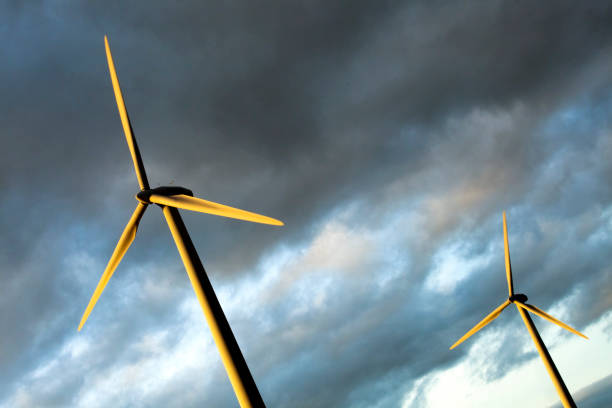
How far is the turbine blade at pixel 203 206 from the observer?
24.2 m

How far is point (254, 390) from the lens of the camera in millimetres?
21844

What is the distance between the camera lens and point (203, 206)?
27984 mm

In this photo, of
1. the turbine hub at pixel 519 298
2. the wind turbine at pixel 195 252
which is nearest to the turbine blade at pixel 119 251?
the wind turbine at pixel 195 252

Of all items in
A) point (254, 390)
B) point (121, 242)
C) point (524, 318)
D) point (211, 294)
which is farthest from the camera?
point (524, 318)

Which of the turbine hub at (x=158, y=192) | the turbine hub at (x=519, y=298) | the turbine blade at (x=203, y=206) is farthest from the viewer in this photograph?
the turbine hub at (x=519, y=298)

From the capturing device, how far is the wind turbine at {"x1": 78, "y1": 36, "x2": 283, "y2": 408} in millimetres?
21844

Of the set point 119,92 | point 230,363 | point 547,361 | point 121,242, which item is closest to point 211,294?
point 230,363

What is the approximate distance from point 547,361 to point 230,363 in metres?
51.6

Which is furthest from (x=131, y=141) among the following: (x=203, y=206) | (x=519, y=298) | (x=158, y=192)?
(x=519, y=298)

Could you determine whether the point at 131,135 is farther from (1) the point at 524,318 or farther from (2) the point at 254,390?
(1) the point at 524,318

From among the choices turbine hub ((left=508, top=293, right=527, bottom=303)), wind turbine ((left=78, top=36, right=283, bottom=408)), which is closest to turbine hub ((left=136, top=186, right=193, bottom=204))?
wind turbine ((left=78, top=36, right=283, bottom=408))

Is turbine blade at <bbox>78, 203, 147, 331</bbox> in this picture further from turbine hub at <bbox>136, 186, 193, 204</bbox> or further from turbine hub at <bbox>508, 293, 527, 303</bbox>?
turbine hub at <bbox>508, 293, 527, 303</bbox>

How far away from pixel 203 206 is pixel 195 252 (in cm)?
312

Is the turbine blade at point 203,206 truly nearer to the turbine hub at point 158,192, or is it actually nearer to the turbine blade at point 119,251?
the turbine hub at point 158,192
